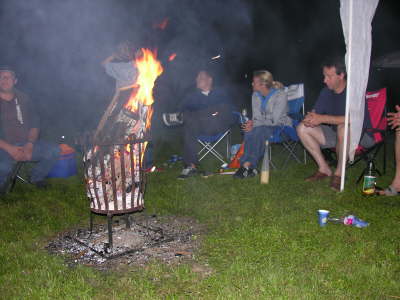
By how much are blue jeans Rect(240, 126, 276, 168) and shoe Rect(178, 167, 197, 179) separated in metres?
0.66

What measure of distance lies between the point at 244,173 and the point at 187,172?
0.77 m

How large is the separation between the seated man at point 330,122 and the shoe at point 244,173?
692 millimetres

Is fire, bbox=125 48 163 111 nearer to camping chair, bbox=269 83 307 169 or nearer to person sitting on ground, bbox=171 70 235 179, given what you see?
person sitting on ground, bbox=171 70 235 179

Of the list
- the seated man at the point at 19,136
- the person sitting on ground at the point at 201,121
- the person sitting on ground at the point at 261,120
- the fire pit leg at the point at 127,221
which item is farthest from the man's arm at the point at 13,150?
the person sitting on ground at the point at 261,120

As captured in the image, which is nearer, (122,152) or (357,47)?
(122,152)

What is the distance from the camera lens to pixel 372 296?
2.24 meters

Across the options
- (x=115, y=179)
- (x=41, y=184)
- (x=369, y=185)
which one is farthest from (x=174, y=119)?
(x=115, y=179)

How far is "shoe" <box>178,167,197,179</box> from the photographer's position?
5.19 metres

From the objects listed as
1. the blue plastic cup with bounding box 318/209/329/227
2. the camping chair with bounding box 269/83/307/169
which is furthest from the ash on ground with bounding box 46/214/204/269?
the camping chair with bounding box 269/83/307/169

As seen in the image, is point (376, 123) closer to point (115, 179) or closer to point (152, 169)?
point (152, 169)

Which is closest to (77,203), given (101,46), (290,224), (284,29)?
(290,224)

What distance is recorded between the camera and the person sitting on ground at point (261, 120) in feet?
16.8

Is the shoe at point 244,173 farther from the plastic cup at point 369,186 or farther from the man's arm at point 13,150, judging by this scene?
the man's arm at point 13,150

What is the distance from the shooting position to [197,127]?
5508 mm
